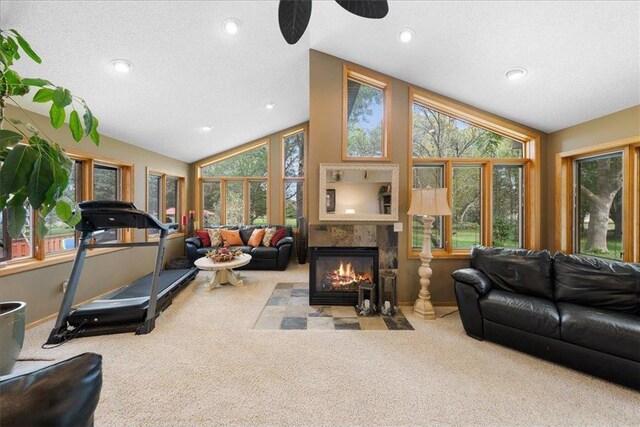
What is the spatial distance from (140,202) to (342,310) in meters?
4.13

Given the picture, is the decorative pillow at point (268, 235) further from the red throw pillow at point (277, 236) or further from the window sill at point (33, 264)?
the window sill at point (33, 264)

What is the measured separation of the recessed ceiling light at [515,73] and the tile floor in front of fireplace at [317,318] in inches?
117

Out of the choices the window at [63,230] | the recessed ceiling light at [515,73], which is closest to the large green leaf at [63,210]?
the window at [63,230]

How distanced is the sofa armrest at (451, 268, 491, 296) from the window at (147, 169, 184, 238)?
5375 mm

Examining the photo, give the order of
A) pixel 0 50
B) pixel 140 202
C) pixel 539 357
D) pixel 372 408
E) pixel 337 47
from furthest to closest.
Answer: pixel 140 202, pixel 337 47, pixel 539 357, pixel 372 408, pixel 0 50

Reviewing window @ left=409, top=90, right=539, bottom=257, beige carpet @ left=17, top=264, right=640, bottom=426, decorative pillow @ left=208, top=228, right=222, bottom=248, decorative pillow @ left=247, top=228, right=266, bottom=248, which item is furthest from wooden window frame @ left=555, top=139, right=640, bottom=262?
decorative pillow @ left=208, top=228, right=222, bottom=248

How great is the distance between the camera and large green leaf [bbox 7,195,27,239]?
103 cm

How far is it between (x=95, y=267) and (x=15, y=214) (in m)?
3.29

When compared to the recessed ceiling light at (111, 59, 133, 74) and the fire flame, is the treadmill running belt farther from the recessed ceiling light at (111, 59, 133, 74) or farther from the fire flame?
the recessed ceiling light at (111, 59, 133, 74)

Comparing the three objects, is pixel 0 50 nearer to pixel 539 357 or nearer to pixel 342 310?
pixel 342 310

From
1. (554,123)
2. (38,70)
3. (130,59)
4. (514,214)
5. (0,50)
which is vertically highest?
(130,59)

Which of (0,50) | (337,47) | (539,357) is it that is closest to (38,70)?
(0,50)

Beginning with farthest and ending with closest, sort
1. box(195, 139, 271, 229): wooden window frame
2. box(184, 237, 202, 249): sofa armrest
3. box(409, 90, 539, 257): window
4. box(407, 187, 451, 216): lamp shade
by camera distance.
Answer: box(195, 139, 271, 229): wooden window frame → box(184, 237, 202, 249): sofa armrest → box(409, 90, 539, 257): window → box(407, 187, 451, 216): lamp shade

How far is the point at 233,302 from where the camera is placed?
3520 mm
